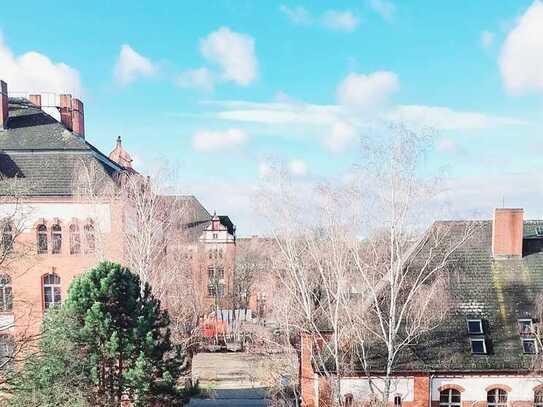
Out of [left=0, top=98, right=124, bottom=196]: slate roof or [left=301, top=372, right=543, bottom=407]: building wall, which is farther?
[left=0, top=98, right=124, bottom=196]: slate roof

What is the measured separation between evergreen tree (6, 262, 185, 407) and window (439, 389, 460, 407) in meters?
9.68

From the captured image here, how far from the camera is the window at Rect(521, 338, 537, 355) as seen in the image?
1664 centimetres

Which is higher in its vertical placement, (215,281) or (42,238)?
(42,238)

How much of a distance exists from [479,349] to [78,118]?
24889 mm

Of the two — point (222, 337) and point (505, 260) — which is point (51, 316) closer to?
point (505, 260)

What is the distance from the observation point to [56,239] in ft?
74.6

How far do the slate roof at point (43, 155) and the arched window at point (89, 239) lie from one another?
1.93 meters

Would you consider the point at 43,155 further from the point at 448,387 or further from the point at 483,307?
the point at 483,307

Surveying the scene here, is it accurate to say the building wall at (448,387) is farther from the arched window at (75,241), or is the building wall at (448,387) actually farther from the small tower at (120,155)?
the small tower at (120,155)

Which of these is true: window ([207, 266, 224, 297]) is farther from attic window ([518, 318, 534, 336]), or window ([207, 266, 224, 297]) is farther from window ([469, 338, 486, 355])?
attic window ([518, 318, 534, 336])

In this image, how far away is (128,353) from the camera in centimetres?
1540

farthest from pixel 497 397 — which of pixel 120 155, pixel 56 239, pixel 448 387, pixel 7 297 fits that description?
pixel 120 155

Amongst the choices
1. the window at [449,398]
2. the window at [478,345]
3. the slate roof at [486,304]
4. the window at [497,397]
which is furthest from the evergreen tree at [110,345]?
the window at [497,397]

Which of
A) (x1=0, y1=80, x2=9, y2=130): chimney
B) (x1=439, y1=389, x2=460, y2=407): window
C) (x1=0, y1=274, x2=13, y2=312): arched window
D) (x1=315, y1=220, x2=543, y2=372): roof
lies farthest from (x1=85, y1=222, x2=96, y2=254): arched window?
(x1=439, y1=389, x2=460, y2=407): window
